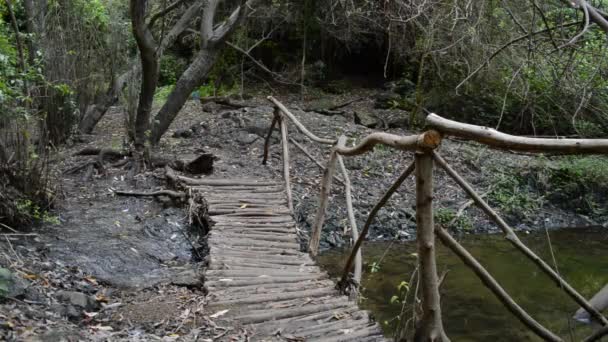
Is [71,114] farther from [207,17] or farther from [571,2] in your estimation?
[571,2]

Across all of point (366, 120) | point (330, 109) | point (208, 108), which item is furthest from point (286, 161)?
point (330, 109)

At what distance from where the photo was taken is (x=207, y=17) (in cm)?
990

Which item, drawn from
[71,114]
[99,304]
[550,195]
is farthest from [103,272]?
[550,195]

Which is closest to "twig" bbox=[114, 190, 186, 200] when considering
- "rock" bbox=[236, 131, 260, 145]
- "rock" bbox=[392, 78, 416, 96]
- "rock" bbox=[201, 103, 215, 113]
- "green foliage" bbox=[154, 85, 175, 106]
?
"rock" bbox=[236, 131, 260, 145]

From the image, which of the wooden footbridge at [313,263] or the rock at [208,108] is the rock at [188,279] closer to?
the wooden footbridge at [313,263]

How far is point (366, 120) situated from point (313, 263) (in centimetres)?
765

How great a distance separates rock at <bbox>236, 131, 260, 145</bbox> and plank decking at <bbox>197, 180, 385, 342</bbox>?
331 centimetres

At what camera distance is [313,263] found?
16.9 ft

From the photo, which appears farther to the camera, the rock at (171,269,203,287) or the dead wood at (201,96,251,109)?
the dead wood at (201,96,251,109)

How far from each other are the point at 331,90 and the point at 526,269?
868 centimetres

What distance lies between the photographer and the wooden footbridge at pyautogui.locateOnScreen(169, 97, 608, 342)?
286 cm

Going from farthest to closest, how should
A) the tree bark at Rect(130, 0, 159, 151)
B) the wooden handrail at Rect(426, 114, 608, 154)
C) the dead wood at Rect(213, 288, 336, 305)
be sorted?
the tree bark at Rect(130, 0, 159, 151)
the dead wood at Rect(213, 288, 336, 305)
the wooden handrail at Rect(426, 114, 608, 154)

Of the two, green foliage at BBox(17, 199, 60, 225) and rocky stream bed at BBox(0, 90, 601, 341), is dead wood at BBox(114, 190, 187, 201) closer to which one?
rocky stream bed at BBox(0, 90, 601, 341)

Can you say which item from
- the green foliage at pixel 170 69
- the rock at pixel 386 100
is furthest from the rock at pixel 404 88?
the green foliage at pixel 170 69
